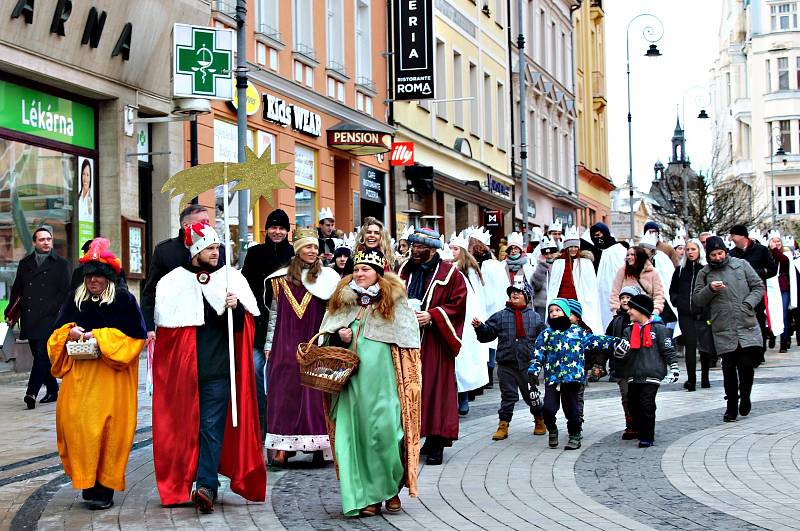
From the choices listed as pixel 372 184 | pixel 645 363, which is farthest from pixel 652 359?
pixel 372 184

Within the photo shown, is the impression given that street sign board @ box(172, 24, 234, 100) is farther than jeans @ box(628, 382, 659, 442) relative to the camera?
Yes

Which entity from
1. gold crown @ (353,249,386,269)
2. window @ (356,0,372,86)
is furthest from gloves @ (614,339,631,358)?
window @ (356,0,372,86)

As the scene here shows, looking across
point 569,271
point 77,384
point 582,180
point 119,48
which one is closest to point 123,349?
point 77,384

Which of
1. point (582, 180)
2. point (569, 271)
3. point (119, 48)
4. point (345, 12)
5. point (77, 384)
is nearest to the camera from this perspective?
point (77, 384)

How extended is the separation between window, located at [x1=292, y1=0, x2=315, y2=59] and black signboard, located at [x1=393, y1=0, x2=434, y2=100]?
16.4 ft

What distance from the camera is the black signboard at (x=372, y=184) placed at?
29.4 metres

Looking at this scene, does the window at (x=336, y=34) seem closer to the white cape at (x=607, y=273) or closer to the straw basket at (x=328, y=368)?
the white cape at (x=607, y=273)

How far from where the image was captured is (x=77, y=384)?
8430mm

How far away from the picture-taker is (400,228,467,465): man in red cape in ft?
34.0

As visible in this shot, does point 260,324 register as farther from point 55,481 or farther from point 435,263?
point 55,481

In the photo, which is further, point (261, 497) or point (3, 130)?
point (3, 130)

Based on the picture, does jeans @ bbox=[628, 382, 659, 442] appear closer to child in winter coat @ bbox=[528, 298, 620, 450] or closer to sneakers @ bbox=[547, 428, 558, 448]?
child in winter coat @ bbox=[528, 298, 620, 450]

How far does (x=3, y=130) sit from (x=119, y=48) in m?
2.69

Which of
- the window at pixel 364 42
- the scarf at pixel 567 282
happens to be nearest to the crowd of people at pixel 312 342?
the scarf at pixel 567 282
